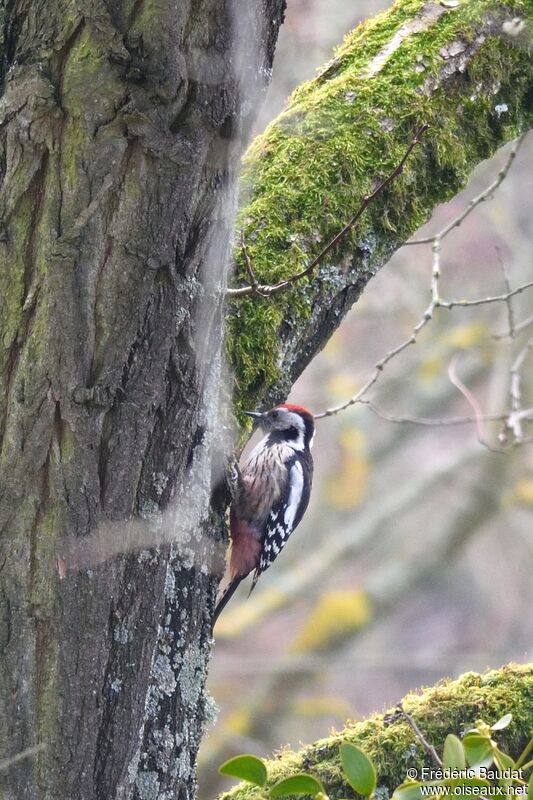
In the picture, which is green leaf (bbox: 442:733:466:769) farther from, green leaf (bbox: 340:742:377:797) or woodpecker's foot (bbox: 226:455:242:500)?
woodpecker's foot (bbox: 226:455:242:500)

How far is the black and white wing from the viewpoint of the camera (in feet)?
13.3

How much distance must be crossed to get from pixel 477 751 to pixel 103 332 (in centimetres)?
109

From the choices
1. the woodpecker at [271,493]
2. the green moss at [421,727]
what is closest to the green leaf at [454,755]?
the green moss at [421,727]

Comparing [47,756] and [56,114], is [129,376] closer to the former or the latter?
[56,114]

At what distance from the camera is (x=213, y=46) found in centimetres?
180

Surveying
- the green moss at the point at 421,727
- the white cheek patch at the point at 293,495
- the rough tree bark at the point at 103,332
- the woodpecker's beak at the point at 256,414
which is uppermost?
the white cheek patch at the point at 293,495

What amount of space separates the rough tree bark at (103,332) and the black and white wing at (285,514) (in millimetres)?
1772

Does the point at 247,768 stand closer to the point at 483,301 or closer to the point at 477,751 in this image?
the point at 477,751

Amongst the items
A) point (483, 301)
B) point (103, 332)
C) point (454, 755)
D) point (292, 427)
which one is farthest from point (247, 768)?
point (292, 427)

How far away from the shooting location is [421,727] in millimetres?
2812

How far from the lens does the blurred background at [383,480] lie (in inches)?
278

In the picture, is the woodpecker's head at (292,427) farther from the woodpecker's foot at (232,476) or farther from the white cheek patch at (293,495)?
the woodpecker's foot at (232,476)

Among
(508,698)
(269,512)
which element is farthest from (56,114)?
(269,512)

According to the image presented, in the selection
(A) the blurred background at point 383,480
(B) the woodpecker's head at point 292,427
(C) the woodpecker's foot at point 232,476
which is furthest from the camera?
(A) the blurred background at point 383,480
